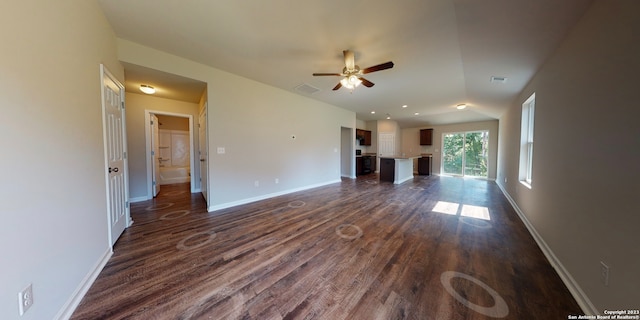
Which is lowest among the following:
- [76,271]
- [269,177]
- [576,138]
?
[76,271]

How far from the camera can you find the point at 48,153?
1.32 metres

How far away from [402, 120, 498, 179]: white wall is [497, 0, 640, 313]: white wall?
21.5 feet

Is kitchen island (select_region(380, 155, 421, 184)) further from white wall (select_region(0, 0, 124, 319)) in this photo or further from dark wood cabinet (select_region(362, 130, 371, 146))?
white wall (select_region(0, 0, 124, 319))

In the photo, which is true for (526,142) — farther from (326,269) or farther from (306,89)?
(306,89)

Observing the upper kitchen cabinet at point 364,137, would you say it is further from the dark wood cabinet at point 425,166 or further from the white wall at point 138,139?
the white wall at point 138,139

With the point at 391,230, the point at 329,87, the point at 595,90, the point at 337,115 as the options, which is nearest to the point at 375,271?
the point at 391,230

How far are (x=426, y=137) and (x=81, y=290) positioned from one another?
400 inches

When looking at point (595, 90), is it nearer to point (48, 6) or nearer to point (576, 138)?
point (576, 138)

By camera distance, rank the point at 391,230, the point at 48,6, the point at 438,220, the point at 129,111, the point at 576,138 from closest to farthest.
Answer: the point at 48,6 → the point at 576,138 → the point at 391,230 → the point at 438,220 → the point at 129,111

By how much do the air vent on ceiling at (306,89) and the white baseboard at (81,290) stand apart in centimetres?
401

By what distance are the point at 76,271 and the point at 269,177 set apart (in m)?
3.17

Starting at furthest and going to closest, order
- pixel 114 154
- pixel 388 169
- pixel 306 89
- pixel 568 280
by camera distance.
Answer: pixel 388 169
pixel 306 89
pixel 114 154
pixel 568 280

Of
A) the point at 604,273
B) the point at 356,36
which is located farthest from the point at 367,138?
the point at 604,273

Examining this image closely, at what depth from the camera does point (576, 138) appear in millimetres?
1677
